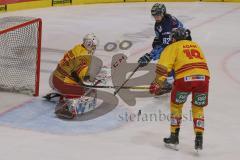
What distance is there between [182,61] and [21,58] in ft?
9.54

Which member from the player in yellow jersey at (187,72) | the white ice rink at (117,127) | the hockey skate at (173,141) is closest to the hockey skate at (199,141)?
the player in yellow jersey at (187,72)

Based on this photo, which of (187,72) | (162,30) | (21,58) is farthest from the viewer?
Result: (21,58)

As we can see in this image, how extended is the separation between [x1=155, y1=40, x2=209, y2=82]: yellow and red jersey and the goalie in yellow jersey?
134 cm

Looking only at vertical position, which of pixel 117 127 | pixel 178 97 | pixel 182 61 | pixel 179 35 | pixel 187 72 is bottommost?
pixel 117 127

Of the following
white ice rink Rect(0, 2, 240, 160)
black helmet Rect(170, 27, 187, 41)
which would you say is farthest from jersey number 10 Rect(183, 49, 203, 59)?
white ice rink Rect(0, 2, 240, 160)

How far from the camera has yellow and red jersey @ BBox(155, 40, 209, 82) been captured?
5.05 m

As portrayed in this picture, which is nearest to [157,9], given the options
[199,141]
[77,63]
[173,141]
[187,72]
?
[77,63]

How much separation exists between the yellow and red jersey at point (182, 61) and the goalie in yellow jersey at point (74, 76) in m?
1.34

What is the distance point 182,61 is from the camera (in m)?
5.07

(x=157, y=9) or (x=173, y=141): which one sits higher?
(x=157, y=9)

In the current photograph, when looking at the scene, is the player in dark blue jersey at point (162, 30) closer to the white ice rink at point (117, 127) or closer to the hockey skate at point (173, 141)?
the white ice rink at point (117, 127)

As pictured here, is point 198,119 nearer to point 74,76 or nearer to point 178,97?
point 178,97

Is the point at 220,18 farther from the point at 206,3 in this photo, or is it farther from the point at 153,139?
the point at 153,139

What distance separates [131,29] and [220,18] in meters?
3.35
